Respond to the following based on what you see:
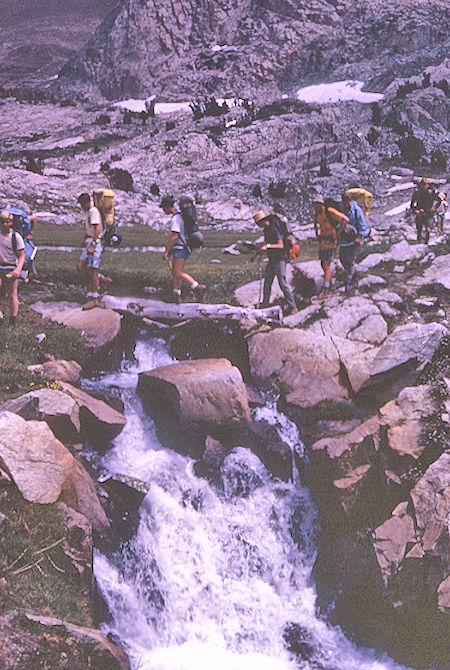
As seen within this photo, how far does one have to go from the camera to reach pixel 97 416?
11094mm

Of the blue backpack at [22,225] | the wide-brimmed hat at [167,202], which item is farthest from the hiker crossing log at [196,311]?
the wide-brimmed hat at [167,202]

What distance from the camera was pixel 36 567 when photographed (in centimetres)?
814

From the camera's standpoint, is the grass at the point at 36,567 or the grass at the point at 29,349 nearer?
the grass at the point at 36,567

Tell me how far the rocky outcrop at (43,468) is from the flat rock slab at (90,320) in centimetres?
416

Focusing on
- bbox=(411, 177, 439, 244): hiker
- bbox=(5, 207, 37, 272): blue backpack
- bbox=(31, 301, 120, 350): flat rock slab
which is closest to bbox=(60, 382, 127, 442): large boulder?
bbox=(31, 301, 120, 350): flat rock slab

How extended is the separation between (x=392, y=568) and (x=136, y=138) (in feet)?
250

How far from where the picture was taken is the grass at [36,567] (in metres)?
7.75

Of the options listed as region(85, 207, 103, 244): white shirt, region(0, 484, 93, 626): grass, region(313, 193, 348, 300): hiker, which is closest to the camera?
region(0, 484, 93, 626): grass

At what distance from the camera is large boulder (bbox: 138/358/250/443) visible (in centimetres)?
1161

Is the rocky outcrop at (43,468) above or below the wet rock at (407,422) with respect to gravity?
above

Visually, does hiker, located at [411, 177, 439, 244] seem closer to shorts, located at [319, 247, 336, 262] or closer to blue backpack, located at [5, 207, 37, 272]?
shorts, located at [319, 247, 336, 262]

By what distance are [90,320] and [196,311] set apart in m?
2.51

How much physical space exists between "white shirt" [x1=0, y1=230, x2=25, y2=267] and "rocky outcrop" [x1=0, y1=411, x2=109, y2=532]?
405cm

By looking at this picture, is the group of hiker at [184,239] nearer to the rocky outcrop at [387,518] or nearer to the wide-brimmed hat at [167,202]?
the wide-brimmed hat at [167,202]
